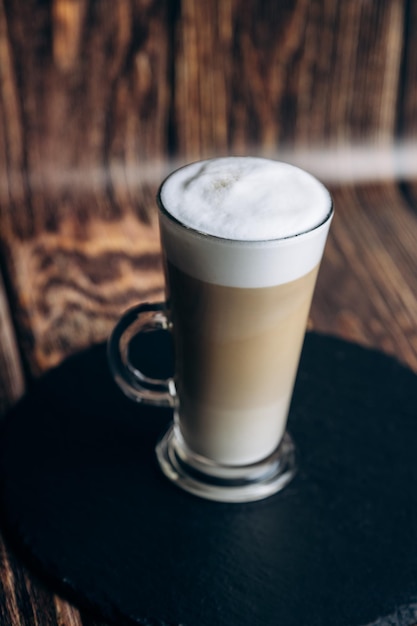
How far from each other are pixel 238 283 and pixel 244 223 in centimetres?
5

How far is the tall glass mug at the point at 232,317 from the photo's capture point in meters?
0.65

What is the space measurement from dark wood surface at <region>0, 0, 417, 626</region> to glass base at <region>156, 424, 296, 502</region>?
0.89 ft

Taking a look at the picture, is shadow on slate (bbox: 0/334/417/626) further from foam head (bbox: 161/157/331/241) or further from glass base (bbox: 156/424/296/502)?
foam head (bbox: 161/157/331/241)

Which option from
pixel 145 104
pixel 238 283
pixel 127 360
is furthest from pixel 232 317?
pixel 145 104

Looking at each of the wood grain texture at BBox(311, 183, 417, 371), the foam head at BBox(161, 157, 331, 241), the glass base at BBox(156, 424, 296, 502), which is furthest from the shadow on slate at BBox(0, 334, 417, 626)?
the foam head at BBox(161, 157, 331, 241)

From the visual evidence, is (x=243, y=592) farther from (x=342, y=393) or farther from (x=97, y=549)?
(x=342, y=393)

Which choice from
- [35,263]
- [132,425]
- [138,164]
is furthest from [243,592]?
[138,164]

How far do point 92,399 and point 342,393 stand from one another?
0.86ft

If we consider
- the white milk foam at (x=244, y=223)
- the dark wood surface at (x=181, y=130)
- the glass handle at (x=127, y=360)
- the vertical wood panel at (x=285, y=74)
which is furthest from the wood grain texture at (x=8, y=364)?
the vertical wood panel at (x=285, y=74)

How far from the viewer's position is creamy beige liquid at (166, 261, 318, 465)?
0.69 meters

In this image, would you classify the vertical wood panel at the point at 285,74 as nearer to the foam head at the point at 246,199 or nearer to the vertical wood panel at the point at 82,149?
the vertical wood panel at the point at 82,149

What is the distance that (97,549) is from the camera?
705 millimetres

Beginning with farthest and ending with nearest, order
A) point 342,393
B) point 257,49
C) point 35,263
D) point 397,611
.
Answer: point 257,49 → point 35,263 → point 342,393 → point 397,611

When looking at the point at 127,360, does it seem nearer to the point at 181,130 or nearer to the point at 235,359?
the point at 235,359
